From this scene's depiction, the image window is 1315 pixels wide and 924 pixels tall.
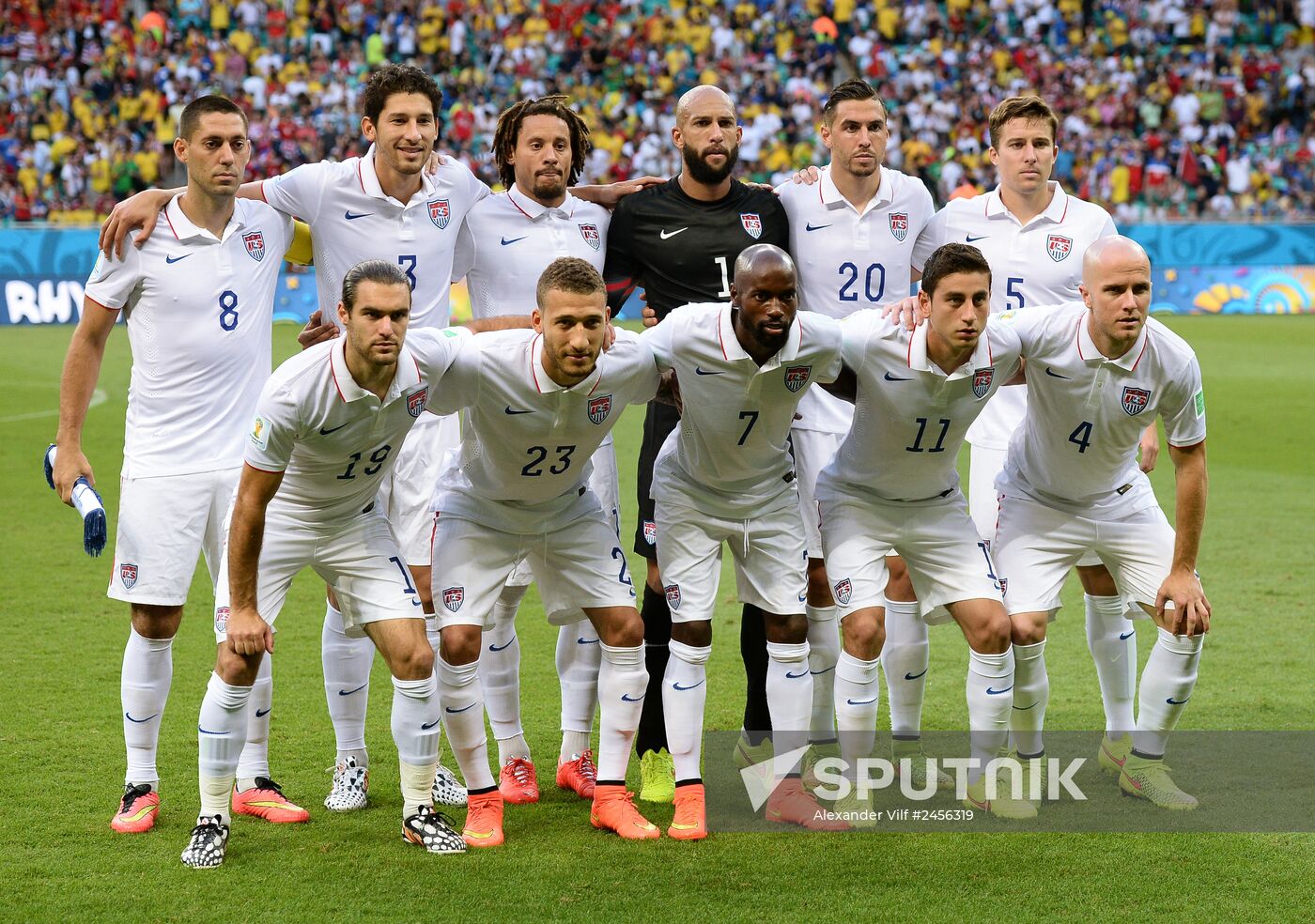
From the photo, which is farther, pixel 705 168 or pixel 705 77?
pixel 705 77

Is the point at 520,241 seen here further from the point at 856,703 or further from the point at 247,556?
the point at 856,703

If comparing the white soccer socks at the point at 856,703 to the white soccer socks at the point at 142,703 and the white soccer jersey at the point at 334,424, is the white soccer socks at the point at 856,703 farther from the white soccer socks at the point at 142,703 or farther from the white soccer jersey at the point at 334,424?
the white soccer socks at the point at 142,703

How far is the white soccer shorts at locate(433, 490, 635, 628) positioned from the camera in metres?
5.43

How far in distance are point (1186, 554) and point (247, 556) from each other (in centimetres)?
353

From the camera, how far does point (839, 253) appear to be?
636cm

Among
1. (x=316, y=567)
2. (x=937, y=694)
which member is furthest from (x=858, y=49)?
(x=316, y=567)

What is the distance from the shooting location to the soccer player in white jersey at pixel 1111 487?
548 centimetres

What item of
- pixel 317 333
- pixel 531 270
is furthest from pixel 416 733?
pixel 531 270

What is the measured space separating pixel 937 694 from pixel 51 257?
20469 millimetres

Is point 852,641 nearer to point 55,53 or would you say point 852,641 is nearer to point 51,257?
point 51,257

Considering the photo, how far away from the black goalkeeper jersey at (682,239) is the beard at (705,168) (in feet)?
0.35

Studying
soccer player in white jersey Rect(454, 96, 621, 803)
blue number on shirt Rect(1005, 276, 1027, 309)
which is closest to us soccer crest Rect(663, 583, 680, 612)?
soccer player in white jersey Rect(454, 96, 621, 803)

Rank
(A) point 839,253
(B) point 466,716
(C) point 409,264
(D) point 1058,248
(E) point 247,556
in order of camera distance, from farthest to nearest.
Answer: (D) point 1058,248, (A) point 839,253, (C) point 409,264, (B) point 466,716, (E) point 247,556

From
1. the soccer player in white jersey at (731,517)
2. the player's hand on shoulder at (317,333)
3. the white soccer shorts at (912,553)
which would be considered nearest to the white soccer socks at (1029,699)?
the white soccer shorts at (912,553)
